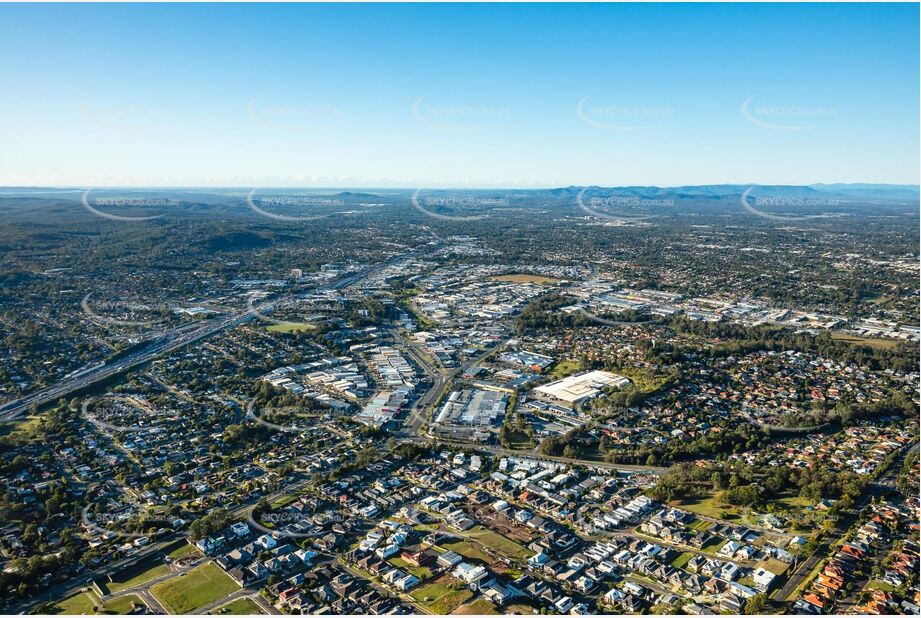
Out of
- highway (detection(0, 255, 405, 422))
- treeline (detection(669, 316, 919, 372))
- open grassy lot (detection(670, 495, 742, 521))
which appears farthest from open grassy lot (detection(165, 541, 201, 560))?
treeline (detection(669, 316, 919, 372))

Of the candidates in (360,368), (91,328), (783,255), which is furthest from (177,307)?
(783,255)

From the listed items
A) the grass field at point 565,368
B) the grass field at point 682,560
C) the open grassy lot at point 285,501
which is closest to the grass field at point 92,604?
the open grassy lot at point 285,501

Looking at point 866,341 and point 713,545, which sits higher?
point 866,341

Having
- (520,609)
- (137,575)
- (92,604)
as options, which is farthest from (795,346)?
(92,604)

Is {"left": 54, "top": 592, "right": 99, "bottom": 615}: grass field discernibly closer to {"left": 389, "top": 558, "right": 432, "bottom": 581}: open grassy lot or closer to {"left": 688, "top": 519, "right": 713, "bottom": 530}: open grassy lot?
{"left": 389, "top": 558, "right": 432, "bottom": 581}: open grassy lot

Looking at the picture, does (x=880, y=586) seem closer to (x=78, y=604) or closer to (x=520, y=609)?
(x=520, y=609)
